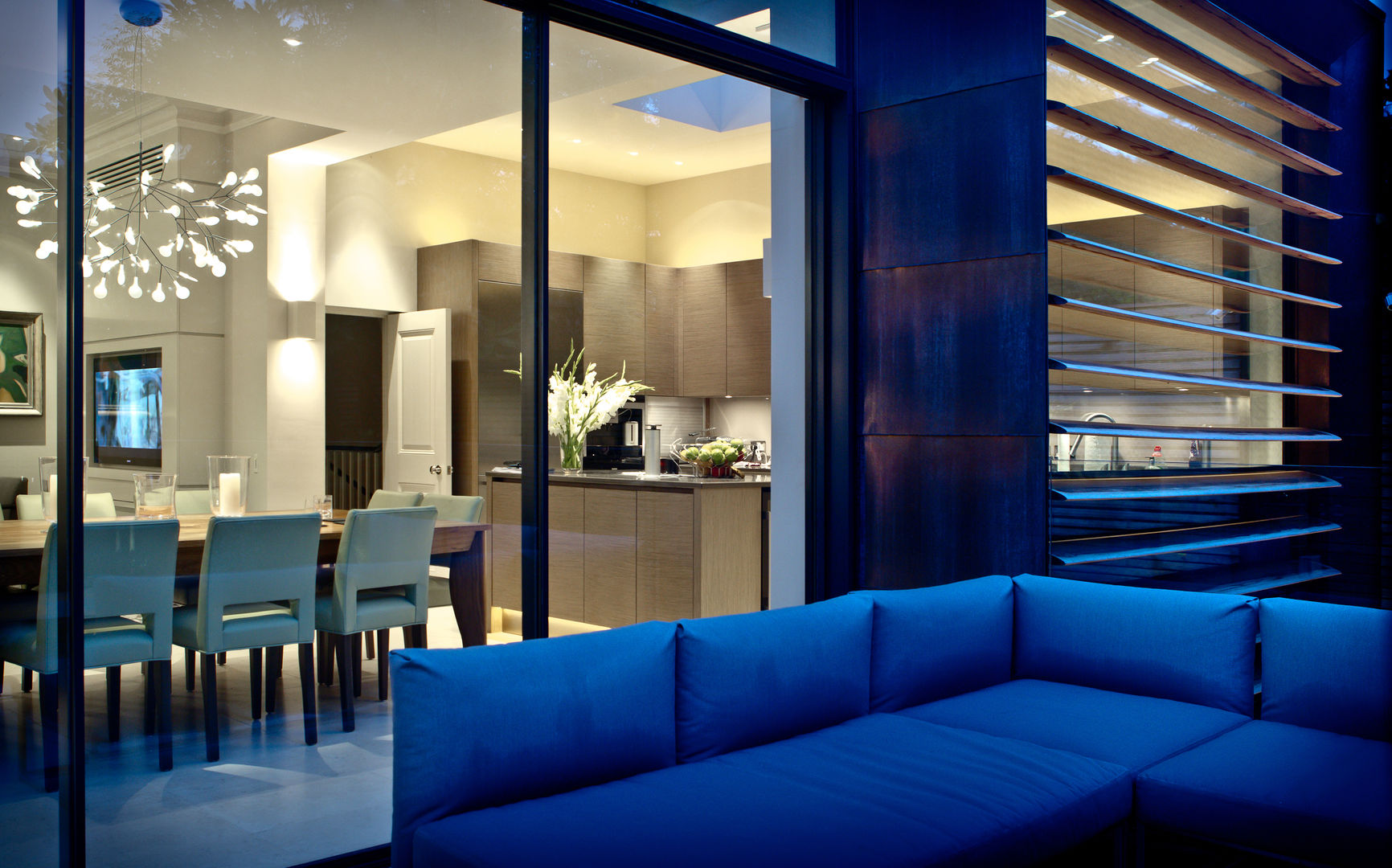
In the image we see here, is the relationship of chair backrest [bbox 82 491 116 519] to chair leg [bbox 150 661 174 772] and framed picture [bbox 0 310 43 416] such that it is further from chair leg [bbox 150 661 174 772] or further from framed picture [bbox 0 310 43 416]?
chair leg [bbox 150 661 174 772]

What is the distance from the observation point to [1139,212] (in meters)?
3.99

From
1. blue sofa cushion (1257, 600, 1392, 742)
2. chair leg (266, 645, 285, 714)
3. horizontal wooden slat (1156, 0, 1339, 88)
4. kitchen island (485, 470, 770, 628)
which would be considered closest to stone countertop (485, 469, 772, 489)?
kitchen island (485, 470, 770, 628)

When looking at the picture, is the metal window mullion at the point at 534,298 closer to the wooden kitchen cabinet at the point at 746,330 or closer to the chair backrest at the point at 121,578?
the wooden kitchen cabinet at the point at 746,330

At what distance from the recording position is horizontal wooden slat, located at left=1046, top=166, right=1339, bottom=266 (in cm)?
378

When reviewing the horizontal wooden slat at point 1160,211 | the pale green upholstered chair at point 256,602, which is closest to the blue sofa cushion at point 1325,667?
the horizontal wooden slat at point 1160,211

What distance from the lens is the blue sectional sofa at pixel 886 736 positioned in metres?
2.03

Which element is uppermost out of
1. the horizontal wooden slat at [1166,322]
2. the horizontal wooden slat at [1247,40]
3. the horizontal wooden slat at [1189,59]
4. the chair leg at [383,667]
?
the horizontal wooden slat at [1247,40]

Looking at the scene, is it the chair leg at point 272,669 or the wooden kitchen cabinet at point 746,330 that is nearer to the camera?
the chair leg at point 272,669

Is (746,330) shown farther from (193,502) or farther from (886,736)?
(193,502)

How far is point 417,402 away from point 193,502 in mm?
712

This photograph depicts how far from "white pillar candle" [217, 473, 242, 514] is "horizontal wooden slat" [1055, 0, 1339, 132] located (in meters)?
3.22

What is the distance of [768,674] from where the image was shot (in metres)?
2.61

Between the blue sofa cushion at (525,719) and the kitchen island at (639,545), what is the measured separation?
105 cm

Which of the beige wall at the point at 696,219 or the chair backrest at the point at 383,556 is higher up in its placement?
the beige wall at the point at 696,219
